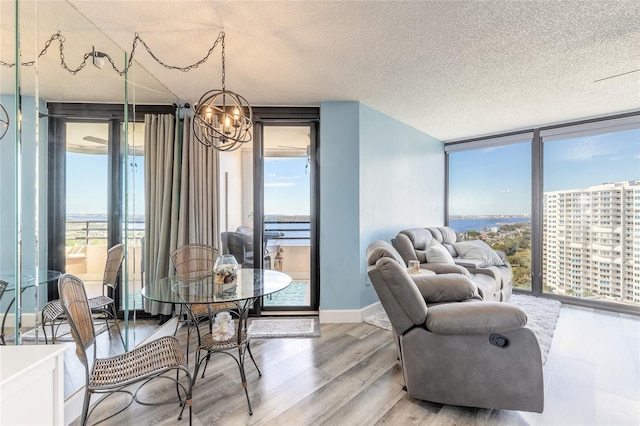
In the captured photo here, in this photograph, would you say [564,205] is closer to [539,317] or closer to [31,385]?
[539,317]

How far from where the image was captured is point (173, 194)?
127 inches

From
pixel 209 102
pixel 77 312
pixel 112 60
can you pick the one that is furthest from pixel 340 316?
pixel 112 60

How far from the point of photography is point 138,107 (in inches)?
110

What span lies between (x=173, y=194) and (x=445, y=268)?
3.37 metres

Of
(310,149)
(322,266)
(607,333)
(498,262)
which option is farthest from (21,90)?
(607,333)

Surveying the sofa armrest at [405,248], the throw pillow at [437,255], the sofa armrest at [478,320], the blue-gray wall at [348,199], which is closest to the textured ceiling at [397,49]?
the blue-gray wall at [348,199]

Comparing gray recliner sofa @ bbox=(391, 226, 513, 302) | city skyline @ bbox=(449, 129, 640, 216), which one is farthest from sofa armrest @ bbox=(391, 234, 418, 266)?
city skyline @ bbox=(449, 129, 640, 216)

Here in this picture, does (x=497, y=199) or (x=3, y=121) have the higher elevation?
(x=3, y=121)

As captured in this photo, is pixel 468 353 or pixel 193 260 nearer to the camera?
pixel 468 353

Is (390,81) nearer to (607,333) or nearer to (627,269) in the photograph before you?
(607,333)

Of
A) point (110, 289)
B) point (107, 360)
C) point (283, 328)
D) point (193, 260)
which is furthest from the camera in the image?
point (283, 328)

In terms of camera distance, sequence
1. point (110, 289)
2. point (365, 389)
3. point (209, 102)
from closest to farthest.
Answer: point (365, 389) → point (209, 102) → point (110, 289)

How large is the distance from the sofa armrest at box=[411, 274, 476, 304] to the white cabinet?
216 centimetres

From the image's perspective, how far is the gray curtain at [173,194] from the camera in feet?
10.1
